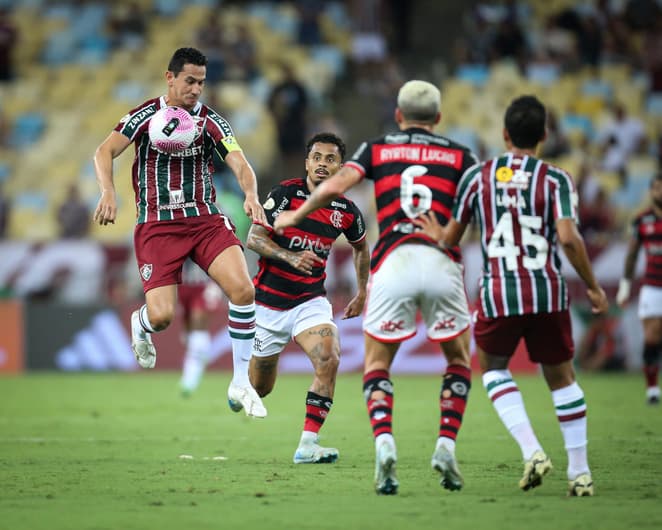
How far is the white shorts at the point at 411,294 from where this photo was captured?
744 cm

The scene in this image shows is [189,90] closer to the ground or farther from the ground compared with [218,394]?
farther from the ground

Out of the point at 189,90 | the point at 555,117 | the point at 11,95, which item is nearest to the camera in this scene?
the point at 189,90

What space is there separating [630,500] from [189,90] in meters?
4.43

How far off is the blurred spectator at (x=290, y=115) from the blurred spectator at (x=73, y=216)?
12.3ft

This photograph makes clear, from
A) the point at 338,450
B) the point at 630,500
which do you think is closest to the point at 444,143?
the point at 630,500

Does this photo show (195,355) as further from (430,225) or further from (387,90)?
(387,90)

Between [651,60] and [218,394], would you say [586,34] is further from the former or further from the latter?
[218,394]

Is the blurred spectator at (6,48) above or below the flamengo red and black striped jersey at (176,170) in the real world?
above

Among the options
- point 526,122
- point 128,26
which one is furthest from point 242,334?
point 128,26

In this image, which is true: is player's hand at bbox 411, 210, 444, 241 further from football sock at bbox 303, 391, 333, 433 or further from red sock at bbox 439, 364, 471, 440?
football sock at bbox 303, 391, 333, 433

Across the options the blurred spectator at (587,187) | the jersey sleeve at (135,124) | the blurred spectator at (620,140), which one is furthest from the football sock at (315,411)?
the blurred spectator at (620,140)

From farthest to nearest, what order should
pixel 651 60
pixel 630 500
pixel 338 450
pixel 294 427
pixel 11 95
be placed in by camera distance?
pixel 11 95
pixel 651 60
pixel 294 427
pixel 338 450
pixel 630 500

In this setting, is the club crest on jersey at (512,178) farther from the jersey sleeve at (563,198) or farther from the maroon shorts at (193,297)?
the maroon shorts at (193,297)

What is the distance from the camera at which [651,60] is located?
2294 cm
